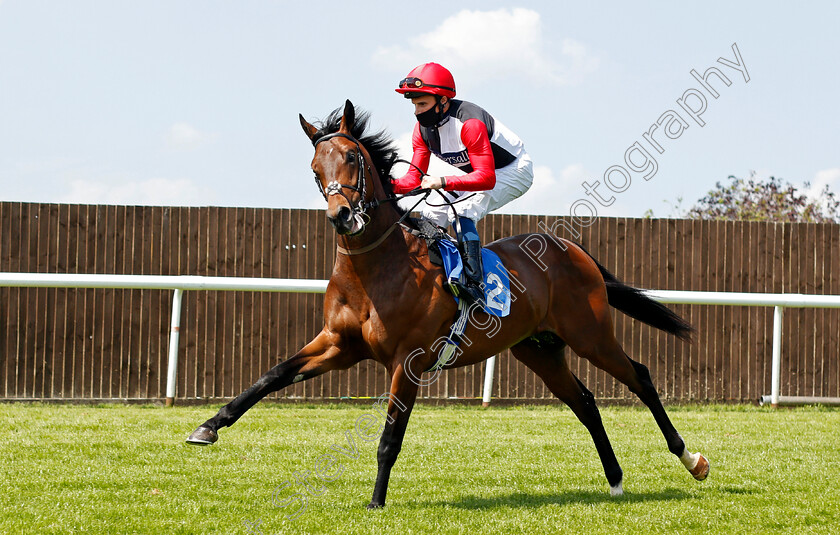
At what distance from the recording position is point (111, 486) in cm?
461

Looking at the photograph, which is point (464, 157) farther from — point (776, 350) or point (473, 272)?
point (776, 350)

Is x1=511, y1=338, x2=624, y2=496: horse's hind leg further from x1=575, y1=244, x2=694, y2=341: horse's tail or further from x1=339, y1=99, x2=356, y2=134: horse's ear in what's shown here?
x1=339, y1=99, x2=356, y2=134: horse's ear

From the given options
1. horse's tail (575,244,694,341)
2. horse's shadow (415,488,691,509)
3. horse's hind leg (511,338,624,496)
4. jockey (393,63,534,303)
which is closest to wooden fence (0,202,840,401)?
horse's tail (575,244,694,341)

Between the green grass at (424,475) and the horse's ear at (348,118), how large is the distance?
1898mm

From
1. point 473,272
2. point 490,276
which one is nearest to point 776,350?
point 490,276

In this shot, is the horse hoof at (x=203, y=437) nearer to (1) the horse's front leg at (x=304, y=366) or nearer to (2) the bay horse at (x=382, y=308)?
(2) the bay horse at (x=382, y=308)

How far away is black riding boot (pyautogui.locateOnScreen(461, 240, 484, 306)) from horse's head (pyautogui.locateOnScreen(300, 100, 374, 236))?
0.67 meters

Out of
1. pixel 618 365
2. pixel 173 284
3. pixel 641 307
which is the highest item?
pixel 173 284

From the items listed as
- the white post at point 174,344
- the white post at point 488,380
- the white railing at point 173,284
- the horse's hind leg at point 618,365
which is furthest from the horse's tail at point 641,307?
the white post at point 174,344

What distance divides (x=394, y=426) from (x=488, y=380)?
4022 mm

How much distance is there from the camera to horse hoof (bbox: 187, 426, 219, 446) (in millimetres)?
3959

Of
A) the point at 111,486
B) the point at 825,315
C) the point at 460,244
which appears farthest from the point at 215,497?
the point at 825,315

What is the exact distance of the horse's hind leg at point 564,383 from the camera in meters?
5.04

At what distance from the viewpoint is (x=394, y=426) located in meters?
4.28
